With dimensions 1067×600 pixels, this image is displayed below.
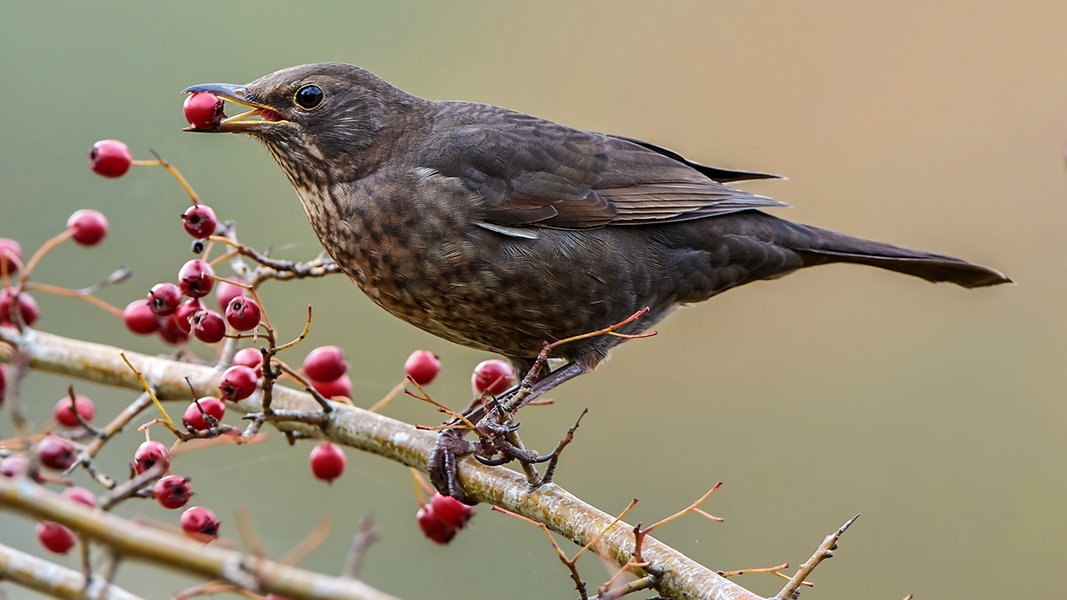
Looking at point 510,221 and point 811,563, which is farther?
point 510,221

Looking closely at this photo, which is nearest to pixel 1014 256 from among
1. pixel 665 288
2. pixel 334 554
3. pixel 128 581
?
pixel 665 288

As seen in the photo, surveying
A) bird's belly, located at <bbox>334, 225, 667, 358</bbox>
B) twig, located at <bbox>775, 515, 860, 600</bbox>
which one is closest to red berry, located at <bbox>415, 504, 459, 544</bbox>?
bird's belly, located at <bbox>334, 225, 667, 358</bbox>

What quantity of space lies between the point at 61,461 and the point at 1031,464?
4792 millimetres

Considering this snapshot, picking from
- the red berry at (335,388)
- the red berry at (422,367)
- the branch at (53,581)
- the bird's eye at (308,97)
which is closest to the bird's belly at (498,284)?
the red berry at (422,367)

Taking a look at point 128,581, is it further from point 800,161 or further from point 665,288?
point 800,161

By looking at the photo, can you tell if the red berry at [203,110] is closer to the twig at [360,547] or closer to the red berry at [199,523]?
the red berry at [199,523]

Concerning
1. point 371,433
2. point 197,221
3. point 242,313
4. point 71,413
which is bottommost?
point 71,413

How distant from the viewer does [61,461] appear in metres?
2.48

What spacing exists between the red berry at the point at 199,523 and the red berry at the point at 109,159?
1.02 metres

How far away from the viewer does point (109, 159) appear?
3023mm

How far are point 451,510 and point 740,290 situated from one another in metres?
4.28

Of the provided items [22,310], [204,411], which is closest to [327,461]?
[204,411]

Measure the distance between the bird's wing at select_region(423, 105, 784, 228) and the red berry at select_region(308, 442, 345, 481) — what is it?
2.81 feet

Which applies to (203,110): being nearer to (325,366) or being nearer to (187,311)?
(187,311)
